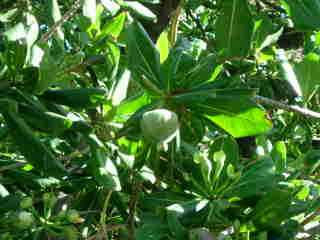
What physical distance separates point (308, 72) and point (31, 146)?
651 mm

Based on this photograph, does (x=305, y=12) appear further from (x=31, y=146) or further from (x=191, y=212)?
(x=31, y=146)

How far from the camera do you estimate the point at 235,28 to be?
1364mm

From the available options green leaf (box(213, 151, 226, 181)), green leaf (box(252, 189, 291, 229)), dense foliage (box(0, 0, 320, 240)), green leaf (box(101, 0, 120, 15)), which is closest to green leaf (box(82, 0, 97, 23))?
dense foliage (box(0, 0, 320, 240))

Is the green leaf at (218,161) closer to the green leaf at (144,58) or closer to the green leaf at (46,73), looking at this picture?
the green leaf at (144,58)

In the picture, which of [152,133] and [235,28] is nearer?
[152,133]

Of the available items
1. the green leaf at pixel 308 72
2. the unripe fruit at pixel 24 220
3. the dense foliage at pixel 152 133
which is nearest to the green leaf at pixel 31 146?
the dense foliage at pixel 152 133

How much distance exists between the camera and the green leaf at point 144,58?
1.24 meters

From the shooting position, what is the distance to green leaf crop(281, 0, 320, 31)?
1.39 metres

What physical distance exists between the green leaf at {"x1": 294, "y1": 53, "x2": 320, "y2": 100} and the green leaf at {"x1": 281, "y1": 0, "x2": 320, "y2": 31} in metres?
0.08

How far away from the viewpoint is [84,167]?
1.52 metres

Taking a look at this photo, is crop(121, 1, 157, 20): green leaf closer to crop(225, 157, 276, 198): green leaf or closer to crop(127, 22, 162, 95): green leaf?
crop(127, 22, 162, 95): green leaf

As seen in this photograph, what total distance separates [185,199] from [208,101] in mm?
242

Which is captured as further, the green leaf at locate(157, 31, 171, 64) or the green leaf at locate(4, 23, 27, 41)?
the green leaf at locate(157, 31, 171, 64)

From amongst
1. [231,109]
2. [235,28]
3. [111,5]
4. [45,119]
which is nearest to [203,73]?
[231,109]
